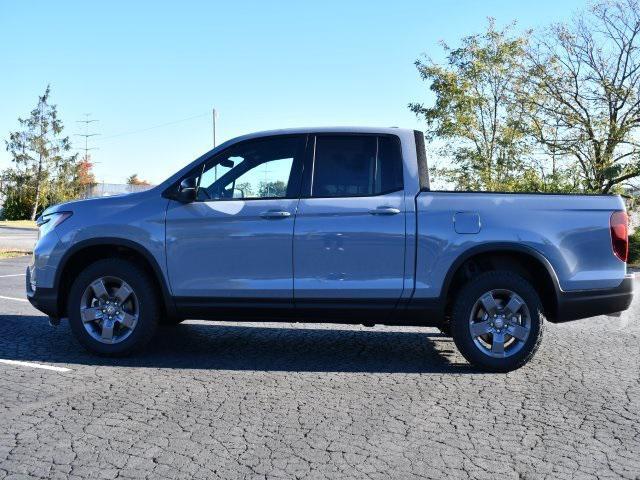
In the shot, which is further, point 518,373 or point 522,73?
point 522,73

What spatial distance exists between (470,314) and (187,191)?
102 inches

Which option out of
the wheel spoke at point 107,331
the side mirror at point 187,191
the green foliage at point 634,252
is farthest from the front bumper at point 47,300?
the green foliage at point 634,252

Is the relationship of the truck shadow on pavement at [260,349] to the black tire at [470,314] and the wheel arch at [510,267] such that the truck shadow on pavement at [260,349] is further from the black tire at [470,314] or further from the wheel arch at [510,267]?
the wheel arch at [510,267]

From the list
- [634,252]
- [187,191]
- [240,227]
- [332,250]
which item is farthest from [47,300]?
[634,252]

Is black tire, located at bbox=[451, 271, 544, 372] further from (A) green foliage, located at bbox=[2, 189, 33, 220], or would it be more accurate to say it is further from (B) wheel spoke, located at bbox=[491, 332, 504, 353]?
(A) green foliage, located at bbox=[2, 189, 33, 220]

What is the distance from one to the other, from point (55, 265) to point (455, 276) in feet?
11.6

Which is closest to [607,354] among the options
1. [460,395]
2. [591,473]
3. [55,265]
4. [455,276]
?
[455,276]

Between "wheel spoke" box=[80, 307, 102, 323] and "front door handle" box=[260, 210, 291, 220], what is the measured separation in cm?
172

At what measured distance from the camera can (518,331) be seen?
5.56 metres

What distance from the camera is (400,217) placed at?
18.2 ft

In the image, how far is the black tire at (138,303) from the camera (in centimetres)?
586

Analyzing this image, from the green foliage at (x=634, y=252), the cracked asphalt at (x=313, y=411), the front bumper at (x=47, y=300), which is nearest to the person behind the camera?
the cracked asphalt at (x=313, y=411)

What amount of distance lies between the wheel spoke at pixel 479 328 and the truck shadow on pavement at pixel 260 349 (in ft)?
1.12

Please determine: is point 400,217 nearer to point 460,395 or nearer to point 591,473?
point 460,395
